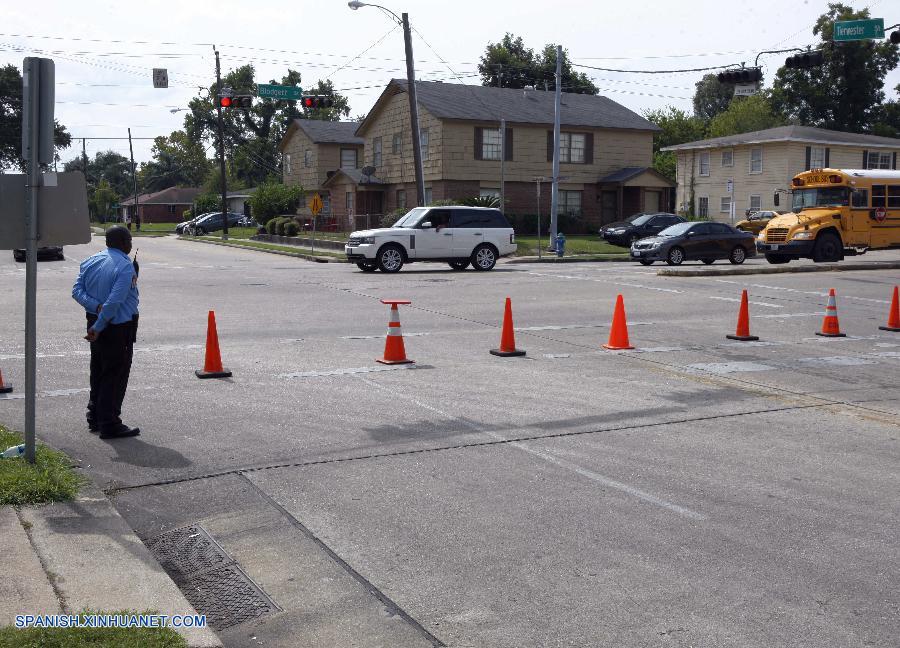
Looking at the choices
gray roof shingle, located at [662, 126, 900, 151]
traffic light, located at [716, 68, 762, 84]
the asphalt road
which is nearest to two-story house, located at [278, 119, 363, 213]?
gray roof shingle, located at [662, 126, 900, 151]

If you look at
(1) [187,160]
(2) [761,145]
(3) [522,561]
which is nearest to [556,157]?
(2) [761,145]

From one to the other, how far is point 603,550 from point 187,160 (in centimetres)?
12038

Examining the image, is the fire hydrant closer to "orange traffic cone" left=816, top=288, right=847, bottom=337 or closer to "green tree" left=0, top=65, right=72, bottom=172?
"orange traffic cone" left=816, top=288, right=847, bottom=337

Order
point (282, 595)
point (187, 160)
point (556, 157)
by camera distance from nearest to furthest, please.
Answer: point (282, 595)
point (556, 157)
point (187, 160)

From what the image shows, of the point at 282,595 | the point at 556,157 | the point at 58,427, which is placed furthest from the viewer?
the point at 556,157

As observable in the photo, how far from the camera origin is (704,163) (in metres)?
57.3

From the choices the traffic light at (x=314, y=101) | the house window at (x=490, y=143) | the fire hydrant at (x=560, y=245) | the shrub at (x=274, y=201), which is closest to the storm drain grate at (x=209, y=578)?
the traffic light at (x=314, y=101)

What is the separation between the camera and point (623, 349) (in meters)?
13.7

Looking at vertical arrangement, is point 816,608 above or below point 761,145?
below

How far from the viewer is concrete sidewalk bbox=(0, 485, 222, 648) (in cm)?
446

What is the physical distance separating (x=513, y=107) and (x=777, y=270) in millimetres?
25445

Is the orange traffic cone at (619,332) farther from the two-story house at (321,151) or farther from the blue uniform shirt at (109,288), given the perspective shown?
the two-story house at (321,151)

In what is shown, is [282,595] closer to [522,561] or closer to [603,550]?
[522,561]

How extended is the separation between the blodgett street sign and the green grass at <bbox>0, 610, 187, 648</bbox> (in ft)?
84.6
